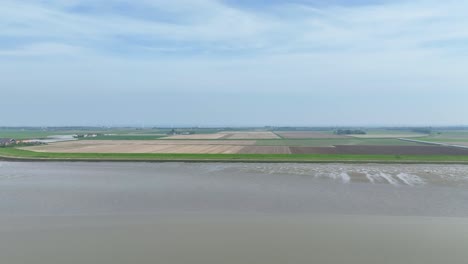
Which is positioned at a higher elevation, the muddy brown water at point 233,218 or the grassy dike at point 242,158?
the grassy dike at point 242,158

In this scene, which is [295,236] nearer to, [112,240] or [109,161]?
[112,240]

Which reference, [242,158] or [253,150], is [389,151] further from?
[242,158]

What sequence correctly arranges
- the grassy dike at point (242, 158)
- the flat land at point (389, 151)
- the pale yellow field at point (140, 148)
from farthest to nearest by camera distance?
the pale yellow field at point (140, 148), the flat land at point (389, 151), the grassy dike at point (242, 158)

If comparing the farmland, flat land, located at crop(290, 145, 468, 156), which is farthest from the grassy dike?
flat land, located at crop(290, 145, 468, 156)

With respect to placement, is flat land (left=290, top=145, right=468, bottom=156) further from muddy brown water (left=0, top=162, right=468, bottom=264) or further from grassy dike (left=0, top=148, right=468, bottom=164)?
muddy brown water (left=0, top=162, right=468, bottom=264)

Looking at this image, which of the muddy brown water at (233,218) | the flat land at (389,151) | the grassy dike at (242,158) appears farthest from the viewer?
the flat land at (389,151)

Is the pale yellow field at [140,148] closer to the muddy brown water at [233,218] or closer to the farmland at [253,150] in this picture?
the farmland at [253,150]

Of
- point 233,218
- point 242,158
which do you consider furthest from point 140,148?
point 233,218

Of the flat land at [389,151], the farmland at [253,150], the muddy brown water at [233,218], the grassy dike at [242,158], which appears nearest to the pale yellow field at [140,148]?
the farmland at [253,150]
